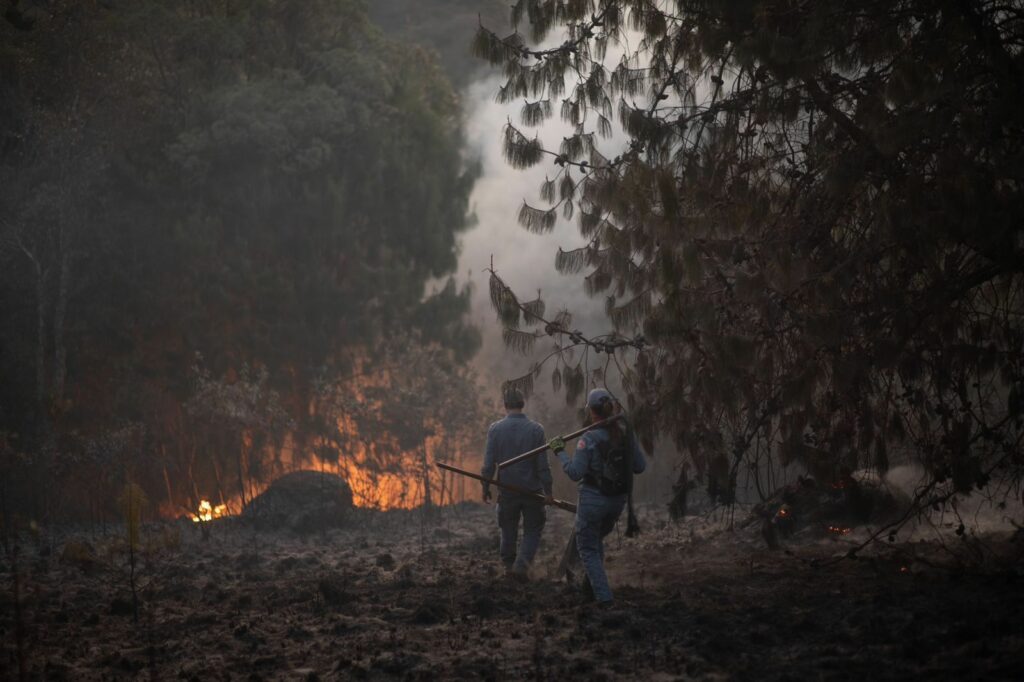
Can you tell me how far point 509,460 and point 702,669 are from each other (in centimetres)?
342

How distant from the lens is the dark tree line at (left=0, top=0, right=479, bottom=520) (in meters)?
18.4

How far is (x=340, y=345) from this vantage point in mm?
21078

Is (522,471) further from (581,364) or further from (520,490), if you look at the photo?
(581,364)

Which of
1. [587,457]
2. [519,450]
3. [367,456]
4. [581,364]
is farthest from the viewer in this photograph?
[367,456]

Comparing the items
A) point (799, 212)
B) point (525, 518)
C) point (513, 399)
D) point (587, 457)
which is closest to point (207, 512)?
point (525, 518)

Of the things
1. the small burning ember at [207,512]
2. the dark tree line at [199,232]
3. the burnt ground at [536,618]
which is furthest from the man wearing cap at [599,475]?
the dark tree line at [199,232]

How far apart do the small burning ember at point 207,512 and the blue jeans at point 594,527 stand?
8821mm

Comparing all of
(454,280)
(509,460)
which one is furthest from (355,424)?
(509,460)

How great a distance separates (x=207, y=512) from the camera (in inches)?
643

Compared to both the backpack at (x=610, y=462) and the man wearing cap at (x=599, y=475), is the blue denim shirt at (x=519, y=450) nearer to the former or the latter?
the man wearing cap at (x=599, y=475)

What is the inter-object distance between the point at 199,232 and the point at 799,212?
14.6m

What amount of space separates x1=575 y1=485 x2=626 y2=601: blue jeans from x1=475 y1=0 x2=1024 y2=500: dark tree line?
2.16ft

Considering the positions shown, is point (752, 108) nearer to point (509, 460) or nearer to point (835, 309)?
point (835, 309)

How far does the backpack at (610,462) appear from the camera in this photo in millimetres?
8203
